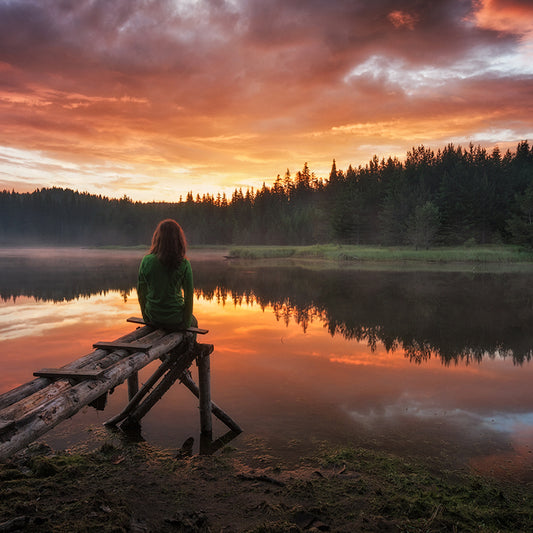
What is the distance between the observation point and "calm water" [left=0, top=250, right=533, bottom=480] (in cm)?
673

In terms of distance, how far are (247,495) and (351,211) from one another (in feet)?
264

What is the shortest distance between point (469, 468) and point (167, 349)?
4.88 m

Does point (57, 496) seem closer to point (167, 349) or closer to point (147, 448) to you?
point (147, 448)

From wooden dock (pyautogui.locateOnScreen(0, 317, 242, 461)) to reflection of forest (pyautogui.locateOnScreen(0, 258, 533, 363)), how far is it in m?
7.26

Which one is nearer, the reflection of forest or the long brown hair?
the long brown hair

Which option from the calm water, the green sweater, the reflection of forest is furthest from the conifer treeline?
the green sweater

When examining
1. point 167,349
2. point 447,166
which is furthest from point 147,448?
point 447,166

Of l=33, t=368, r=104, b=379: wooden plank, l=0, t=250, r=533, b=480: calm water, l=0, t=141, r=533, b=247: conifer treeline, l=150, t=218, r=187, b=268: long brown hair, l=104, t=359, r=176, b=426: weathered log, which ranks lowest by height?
l=0, t=250, r=533, b=480: calm water

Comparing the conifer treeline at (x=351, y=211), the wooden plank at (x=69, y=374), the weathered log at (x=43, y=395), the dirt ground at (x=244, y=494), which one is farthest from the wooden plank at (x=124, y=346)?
the conifer treeline at (x=351, y=211)

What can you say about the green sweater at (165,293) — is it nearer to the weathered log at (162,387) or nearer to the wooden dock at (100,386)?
the wooden dock at (100,386)

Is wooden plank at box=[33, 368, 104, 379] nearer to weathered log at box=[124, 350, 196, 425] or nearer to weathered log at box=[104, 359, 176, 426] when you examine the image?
weathered log at box=[124, 350, 196, 425]

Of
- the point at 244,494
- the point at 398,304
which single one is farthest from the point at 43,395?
the point at 398,304

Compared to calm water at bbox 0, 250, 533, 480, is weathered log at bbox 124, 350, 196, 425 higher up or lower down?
higher up

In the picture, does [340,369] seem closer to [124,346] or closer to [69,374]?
[124,346]
